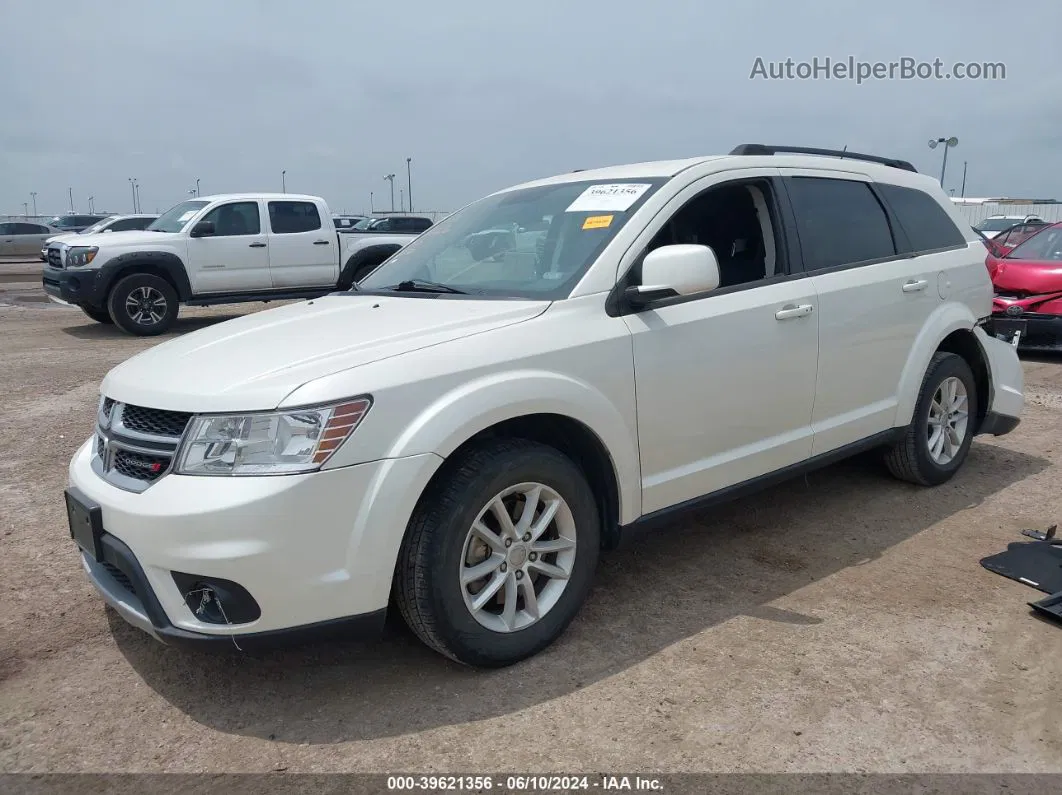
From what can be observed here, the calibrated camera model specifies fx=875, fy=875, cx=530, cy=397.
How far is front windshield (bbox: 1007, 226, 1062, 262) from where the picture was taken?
9.28 meters

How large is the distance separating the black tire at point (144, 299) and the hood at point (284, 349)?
360 inches

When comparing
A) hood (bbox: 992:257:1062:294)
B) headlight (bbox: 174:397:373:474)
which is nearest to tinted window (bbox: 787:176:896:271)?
headlight (bbox: 174:397:373:474)

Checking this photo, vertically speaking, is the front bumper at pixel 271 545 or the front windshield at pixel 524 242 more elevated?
the front windshield at pixel 524 242

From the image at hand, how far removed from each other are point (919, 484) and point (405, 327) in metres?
3.31

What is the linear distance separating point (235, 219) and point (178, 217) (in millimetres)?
858

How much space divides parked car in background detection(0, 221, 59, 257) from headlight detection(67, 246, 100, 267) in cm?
2236

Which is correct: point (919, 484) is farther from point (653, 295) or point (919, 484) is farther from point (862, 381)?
point (653, 295)

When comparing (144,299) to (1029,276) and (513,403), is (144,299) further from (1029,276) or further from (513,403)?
(1029,276)

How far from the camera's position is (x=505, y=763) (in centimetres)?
257

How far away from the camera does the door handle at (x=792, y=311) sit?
150 inches

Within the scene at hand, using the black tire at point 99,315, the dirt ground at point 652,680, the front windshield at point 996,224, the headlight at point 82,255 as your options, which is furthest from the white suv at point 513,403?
the front windshield at point 996,224

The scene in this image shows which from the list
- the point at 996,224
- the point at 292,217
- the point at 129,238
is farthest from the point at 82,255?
the point at 996,224

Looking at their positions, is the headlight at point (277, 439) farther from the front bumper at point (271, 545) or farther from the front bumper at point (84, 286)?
the front bumper at point (84, 286)

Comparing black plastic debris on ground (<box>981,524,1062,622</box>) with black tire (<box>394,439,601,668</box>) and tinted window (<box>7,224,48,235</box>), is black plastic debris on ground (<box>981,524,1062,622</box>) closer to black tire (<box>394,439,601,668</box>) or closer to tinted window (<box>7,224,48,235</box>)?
black tire (<box>394,439,601,668</box>)
